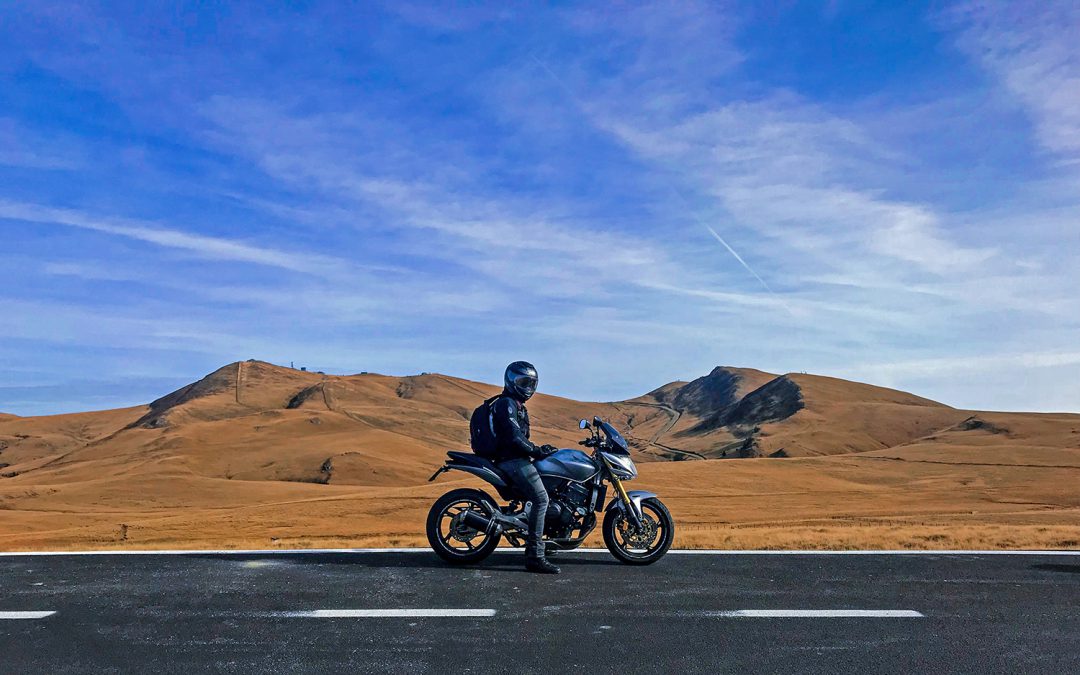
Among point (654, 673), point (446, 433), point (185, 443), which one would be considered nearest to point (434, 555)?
point (654, 673)

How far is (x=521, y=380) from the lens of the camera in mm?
8930

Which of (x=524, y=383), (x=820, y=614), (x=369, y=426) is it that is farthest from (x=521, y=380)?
(x=369, y=426)

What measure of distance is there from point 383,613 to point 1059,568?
644cm

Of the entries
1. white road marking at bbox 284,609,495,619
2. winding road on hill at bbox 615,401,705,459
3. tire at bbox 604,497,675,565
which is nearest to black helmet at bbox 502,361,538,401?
tire at bbox 604,497,675,565

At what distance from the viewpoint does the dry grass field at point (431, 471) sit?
2362 cm

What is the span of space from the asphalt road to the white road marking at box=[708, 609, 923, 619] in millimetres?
22

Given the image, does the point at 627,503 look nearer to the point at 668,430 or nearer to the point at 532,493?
the point at 532,493

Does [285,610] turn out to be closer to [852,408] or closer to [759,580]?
[759,580]

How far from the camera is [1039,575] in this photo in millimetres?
8109

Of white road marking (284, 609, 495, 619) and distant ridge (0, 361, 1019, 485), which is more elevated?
distant ridge (0, 361, 1019, 485)

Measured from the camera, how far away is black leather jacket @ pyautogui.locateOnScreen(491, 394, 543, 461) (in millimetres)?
8664

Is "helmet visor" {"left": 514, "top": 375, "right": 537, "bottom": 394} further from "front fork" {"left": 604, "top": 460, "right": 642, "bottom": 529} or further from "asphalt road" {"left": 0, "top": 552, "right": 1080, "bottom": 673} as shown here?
"asphalt road" {"left": 0, "top": 552, "right": 1080, "bottom": 673}

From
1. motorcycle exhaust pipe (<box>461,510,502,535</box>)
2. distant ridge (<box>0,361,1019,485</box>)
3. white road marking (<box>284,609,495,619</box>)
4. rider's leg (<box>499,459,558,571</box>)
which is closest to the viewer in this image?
white road marking (<box>284,609,495,619</box>)

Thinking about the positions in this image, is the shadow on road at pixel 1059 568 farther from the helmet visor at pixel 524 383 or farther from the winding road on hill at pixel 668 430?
the winding road on hill at pixel 668 430
